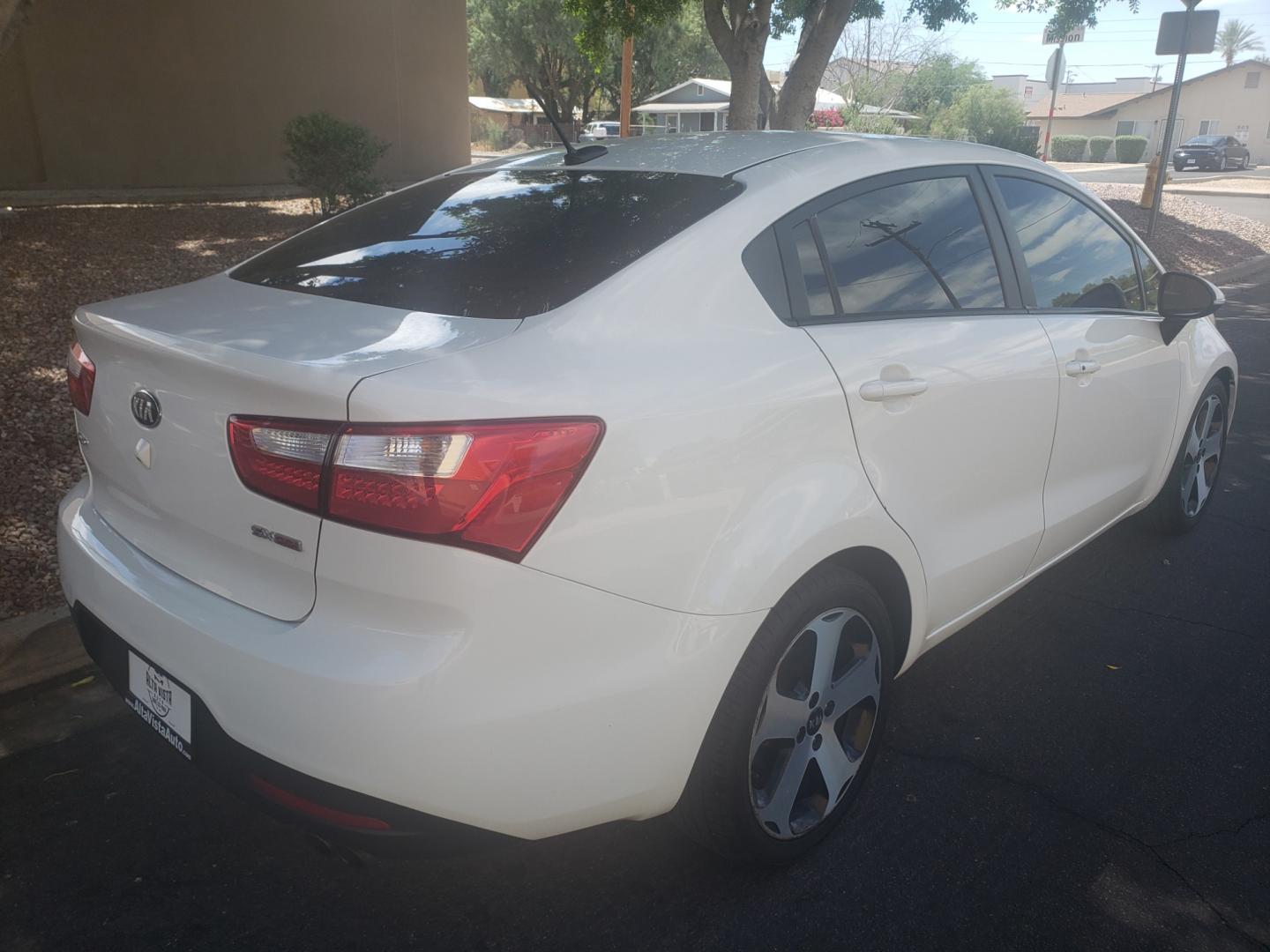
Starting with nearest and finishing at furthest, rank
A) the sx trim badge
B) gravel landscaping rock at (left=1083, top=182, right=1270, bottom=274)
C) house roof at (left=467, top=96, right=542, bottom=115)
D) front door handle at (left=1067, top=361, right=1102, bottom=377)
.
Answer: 1. the sx trim badge
2. front door handle at (left=1067, top=361, right=1102, bottom=377)
3. gravel landscaping rock at (left=1083, top=182, right=1270, bottom=274)
4. house roof at (left=467, top=96, right=542, bottom=115)

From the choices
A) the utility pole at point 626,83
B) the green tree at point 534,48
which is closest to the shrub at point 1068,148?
the green tree at point 534,48

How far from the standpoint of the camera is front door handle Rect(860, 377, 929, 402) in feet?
8.00

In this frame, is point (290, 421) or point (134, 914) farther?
point (134, 914)

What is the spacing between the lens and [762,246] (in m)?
2.42

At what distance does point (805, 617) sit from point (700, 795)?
1.51 ft

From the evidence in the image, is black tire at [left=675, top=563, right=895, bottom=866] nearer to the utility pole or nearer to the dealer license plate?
the dealer license plate

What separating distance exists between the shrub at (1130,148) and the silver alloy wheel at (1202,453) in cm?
5550

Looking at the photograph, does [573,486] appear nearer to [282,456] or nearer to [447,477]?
[447,477]

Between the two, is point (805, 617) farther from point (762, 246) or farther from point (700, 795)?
point (762, 246)

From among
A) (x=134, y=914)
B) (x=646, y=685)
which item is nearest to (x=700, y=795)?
(x=646, y=685)

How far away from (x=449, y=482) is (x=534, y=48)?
43805mm

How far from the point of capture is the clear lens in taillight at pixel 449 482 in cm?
179

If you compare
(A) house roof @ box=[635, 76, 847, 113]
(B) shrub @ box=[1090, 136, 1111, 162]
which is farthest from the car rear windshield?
(B) shrub @ box=[1090, 136, 1111, 162]

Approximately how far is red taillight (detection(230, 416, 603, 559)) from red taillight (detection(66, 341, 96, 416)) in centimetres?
85
